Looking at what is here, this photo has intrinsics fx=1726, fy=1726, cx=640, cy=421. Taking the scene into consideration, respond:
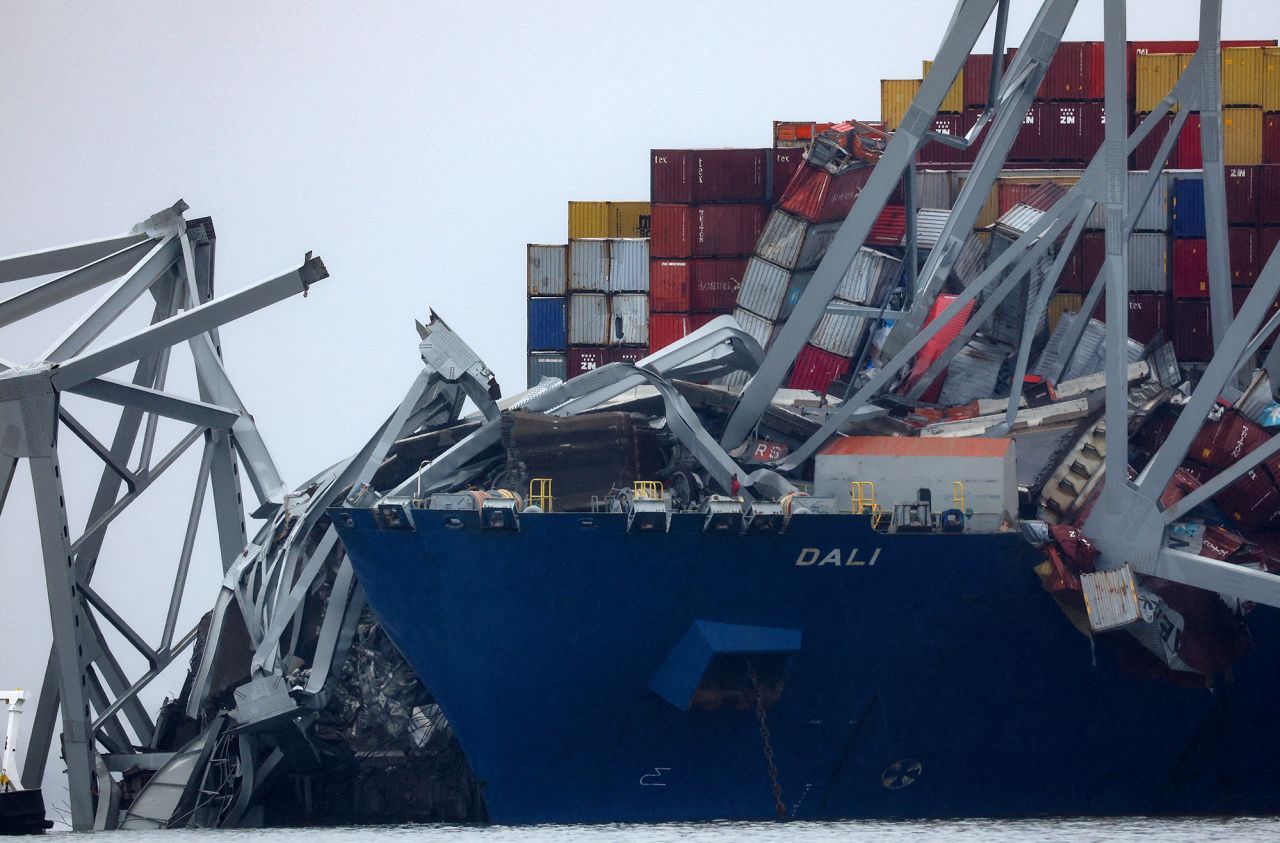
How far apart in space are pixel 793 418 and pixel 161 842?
13712 mm

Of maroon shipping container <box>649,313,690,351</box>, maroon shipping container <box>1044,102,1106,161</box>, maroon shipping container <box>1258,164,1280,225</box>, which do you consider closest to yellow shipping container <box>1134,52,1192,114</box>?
maroon shipping container <box>1044,102,1106,161</box>

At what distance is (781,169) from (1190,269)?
954cm

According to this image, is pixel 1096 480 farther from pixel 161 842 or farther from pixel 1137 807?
pixel 161 842

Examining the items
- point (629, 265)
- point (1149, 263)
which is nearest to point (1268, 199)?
point (1149, 263)

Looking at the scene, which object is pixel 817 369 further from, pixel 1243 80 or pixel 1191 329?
pixel 1243 80

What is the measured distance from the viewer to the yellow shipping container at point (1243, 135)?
4128cm

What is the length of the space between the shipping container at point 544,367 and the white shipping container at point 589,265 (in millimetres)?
1761

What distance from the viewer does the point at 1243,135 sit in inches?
1633

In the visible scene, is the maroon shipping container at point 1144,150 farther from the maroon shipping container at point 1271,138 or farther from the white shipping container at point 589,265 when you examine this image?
the white shipping container at point 589,265

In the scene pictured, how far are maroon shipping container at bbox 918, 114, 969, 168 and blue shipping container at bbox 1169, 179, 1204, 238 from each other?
Result: 515 centimetres

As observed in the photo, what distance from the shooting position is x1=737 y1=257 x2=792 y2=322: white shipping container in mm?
38125

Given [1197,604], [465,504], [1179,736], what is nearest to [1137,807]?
[1179,736]

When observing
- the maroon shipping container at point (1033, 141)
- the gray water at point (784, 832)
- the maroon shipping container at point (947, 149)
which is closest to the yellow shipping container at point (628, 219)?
the maroon shipping container at point (947, 149)

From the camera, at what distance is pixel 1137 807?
97.5 ft
